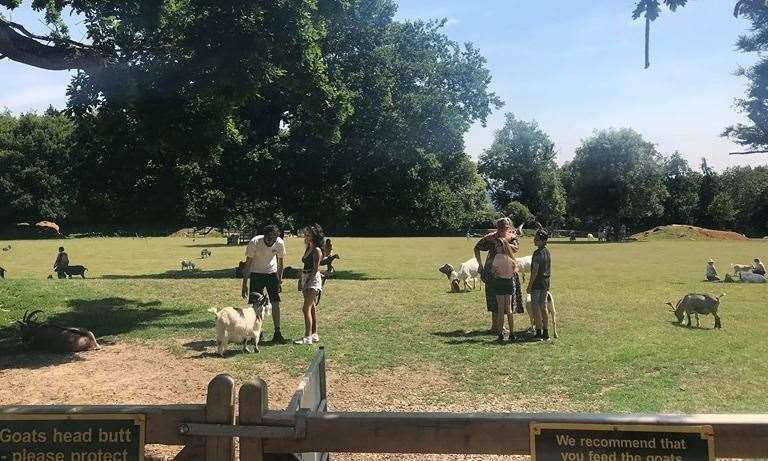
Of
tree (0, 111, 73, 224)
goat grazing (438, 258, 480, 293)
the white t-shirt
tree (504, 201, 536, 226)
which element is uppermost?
tree (0, 111, 73, 224)

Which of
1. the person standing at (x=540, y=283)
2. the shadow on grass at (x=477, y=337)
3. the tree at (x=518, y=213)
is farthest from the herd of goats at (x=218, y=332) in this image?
the tree at (x=518, y=213)

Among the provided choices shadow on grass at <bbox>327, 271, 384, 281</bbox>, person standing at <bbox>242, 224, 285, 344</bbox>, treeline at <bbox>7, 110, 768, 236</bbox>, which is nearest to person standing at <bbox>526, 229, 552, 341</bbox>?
person standing at <bbox>242, 224, 285, 344</bbox>

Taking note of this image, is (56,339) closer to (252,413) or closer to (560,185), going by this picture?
(252,413)

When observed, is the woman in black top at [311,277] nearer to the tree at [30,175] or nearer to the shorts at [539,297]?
the shorts at [539,297]

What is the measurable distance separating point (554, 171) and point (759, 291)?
70858 millimetres

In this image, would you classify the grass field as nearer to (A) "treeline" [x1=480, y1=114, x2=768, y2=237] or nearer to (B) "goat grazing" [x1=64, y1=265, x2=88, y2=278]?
(B) "goat grazing" [x1=64, y1=265, x2=88, y2=278]

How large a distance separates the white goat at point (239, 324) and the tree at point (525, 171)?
79189 mm

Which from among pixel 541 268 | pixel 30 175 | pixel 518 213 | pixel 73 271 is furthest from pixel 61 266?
pixel 518 213

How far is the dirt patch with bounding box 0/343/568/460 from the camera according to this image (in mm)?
8398

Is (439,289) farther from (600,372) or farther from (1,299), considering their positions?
(1,299)

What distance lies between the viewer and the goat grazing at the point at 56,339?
11.4 m

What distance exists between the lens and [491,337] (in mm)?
12555

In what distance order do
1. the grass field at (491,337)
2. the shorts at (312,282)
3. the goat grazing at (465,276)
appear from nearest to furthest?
the grass field at (491,337)
the shorts at (312,282)
the goat grazing at (465,276)

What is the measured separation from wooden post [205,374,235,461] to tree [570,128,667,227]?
7195 centimetres
